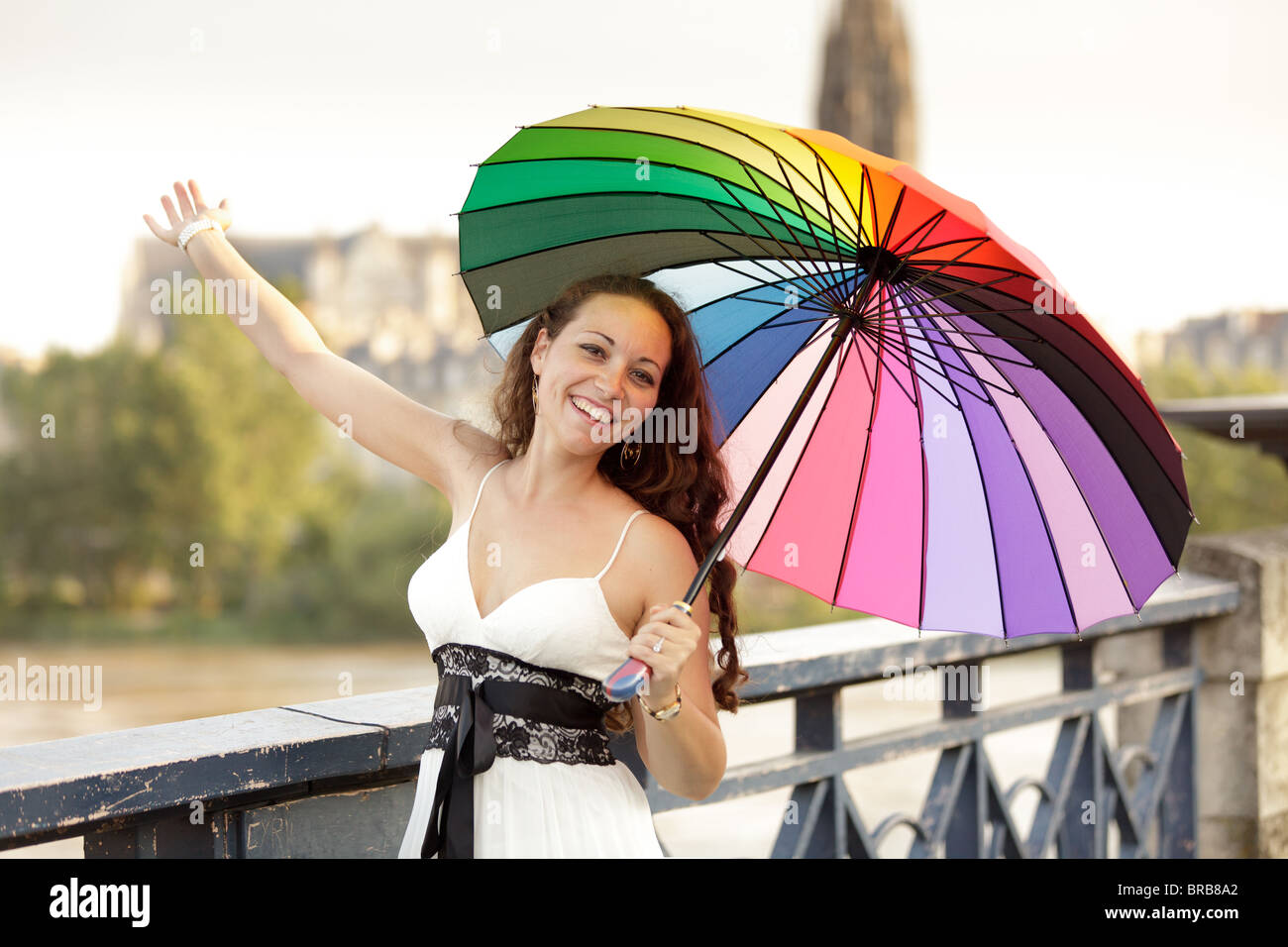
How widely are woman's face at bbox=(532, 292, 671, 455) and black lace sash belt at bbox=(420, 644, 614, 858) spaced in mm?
411

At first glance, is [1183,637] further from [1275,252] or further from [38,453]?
[1275,252]

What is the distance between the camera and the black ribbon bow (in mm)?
2127

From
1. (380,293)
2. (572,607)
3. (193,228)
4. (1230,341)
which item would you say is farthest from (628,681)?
(380,293)

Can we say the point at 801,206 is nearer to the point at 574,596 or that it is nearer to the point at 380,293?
the point at 574,596

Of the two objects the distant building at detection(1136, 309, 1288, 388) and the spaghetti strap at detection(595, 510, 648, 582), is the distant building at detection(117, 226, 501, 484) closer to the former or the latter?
the distant building at detection(1136, 309, 1288, 388)

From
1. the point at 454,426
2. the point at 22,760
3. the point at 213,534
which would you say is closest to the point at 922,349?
the point at 454,426

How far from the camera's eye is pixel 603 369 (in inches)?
87.6

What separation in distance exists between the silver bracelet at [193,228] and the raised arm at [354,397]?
A: 0.02m

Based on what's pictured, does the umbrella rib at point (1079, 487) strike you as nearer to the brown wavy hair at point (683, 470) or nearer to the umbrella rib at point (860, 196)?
the umbrella rib at point (860, 196)

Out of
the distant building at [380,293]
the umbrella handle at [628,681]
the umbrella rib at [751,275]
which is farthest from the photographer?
the distant building at [380,293]

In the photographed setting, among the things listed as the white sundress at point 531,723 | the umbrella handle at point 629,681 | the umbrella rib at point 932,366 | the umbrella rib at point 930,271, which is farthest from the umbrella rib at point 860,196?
the umbrella handle at point 629,681

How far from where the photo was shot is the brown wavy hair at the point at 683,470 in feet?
7.63

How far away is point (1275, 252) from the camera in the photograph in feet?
210

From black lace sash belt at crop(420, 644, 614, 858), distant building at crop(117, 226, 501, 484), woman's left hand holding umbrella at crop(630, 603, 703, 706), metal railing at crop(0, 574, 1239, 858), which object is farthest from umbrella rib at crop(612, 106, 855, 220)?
distant building at crop(117, 226, 501, 484)
